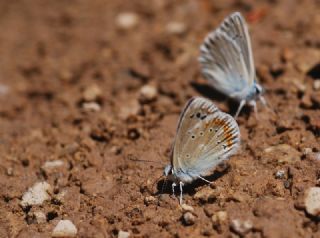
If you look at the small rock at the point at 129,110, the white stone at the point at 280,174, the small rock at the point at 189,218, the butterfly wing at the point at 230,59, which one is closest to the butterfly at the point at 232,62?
the butterfly wing at the point at 230,59

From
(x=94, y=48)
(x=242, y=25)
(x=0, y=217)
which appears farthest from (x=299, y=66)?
(x=0, y=217)

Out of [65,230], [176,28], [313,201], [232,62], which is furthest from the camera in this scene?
[176,28]

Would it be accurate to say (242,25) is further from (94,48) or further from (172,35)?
(94,48)

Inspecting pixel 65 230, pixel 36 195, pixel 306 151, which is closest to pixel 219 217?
pixel 306 151

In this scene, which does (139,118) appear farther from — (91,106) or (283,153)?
(283,153)

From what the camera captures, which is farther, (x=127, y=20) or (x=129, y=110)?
(x=127, y=20)

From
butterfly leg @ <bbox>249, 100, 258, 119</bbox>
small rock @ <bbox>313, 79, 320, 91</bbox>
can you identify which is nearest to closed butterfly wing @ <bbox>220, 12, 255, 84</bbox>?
butterfly leg @ <bbox>249, 100, 258, 119</bbox>

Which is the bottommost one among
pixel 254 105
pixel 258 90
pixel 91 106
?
pixel 91 106

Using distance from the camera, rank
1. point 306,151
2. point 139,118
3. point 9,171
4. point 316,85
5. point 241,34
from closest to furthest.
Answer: point 306,151 → point 9,171 → point 241,34 → point 316,85 → point 139,118

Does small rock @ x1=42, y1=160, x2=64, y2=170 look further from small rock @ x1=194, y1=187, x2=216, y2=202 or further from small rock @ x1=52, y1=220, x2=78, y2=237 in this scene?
small rock @ x1=194, y1=187, x2=216, y2=202
